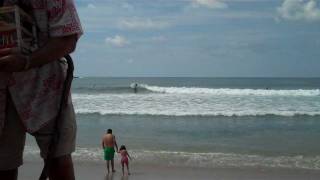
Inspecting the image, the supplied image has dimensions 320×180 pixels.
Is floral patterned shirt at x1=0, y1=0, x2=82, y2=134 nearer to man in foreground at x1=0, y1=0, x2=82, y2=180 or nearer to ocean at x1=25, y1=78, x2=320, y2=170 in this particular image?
man in foreground at x1=0, y1=0, x2=82, y2=180

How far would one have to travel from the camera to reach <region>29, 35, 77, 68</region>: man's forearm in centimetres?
190

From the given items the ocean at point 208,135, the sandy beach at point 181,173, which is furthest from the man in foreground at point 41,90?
the ocean at point 208,135

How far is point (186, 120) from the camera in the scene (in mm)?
22625

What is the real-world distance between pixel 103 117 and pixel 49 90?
22373 mm

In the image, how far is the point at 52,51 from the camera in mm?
1929

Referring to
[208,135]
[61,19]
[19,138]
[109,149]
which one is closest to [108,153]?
[109,149]

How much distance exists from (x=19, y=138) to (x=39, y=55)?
1.28ft

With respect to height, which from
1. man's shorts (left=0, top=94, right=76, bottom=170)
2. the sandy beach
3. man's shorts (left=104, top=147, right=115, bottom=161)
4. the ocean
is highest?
man's shorts (left=0, top=94, right=76, bottom=170)

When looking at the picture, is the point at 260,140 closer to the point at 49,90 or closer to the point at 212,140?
the point at 212,140

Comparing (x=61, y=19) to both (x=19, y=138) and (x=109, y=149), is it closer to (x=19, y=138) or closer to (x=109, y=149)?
(x=19, y=138)

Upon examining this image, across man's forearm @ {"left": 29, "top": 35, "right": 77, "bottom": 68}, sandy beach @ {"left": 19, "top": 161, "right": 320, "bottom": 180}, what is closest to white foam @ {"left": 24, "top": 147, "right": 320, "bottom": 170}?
sandy beach @ {"left": 19, "top": 161, "right": 320, "bottom": 180}

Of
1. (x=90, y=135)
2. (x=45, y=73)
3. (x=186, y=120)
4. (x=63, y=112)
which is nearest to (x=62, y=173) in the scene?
(x=63, y=112)

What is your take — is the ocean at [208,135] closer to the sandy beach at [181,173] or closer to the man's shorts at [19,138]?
the sandy beach at [181,173]

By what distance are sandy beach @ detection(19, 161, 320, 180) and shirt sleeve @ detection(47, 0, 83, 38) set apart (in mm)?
8354
